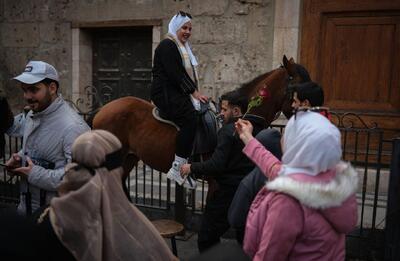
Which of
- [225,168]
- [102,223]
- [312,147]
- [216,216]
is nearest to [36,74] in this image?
[102,223]

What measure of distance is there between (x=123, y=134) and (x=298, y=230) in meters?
3.78

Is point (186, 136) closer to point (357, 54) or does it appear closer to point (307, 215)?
point (307, 215)

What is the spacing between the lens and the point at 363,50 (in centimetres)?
707

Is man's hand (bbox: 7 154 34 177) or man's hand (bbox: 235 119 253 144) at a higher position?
man's hand (bbox: 235 119 253 144)

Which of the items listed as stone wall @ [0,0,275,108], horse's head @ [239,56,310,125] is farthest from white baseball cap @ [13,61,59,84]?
stone wall @ [0,0,275,108]

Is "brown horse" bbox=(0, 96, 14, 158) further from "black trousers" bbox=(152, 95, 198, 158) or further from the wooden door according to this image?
the wooden door

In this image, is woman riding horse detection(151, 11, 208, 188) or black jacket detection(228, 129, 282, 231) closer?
black jacket detection(228, 129, 282, 231)

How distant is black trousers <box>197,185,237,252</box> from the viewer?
366 centimetres

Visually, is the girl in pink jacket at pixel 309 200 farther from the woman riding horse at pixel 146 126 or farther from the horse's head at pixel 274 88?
the woman riding horse at pixel 146 126

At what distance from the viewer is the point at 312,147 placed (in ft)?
6.65

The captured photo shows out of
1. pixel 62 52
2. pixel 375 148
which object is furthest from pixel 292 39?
pixel 62 52

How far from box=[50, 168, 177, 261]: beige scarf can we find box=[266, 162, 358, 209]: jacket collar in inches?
27.2

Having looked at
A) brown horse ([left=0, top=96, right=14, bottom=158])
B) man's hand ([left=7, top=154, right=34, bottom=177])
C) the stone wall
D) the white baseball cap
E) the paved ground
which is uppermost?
the stone wall

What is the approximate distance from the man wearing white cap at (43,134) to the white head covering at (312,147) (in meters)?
1.58
